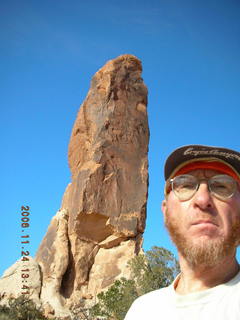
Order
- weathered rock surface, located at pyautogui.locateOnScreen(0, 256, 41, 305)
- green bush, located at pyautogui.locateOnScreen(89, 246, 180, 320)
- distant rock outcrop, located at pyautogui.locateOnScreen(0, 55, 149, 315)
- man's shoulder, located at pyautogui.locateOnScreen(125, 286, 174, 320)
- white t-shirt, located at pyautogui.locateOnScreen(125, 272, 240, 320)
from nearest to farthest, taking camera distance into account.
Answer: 1. white t-shirt, located at pyautogui.locateOnScreen(125, 272, 240, 320)
2. man's shoulder, located at pyautogui.locateOnScreen(125, 286, 174, 320)
3. green bush, located at pyautogui.locateOnScreen(89, 246, 180, 320)
4. weathered rock surface, located at pyautogui.locateOnScreen(0, 256, 41, 305)
5. distant rock outcrop, located at pyautogui.locateOnScreen(0, 55, 149, 315)

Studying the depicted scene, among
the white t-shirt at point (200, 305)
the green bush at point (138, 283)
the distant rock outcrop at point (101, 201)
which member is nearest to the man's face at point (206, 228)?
the white t-shirt at point (200, 305)

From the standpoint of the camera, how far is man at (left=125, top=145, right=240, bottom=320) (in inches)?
56.2

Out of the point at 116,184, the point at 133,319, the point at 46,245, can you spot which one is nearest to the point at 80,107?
the point at 116,184

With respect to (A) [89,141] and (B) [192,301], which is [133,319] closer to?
(B) [192,301]

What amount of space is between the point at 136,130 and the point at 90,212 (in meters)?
6.09

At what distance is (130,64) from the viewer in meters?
25.5

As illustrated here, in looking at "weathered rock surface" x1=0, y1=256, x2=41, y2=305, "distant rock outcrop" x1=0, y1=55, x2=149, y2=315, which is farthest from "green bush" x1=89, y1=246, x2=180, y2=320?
"weathered rock surface" x1=0, y1=256, x2=41, y2=305

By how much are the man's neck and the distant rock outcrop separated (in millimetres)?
18668

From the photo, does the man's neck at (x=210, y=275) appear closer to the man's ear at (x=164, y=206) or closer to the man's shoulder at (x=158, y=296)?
the man's shoulder at (x=158, y=296)

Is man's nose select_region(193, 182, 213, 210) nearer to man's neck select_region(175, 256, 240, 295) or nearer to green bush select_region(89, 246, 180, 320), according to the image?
man's neck select_region(175, 256, 240, 295)

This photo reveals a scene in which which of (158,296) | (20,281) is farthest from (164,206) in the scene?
(20,281)

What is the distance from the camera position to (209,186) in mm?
1583

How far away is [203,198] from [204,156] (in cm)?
19

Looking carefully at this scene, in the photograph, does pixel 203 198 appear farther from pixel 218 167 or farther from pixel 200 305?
pixel 200 305
